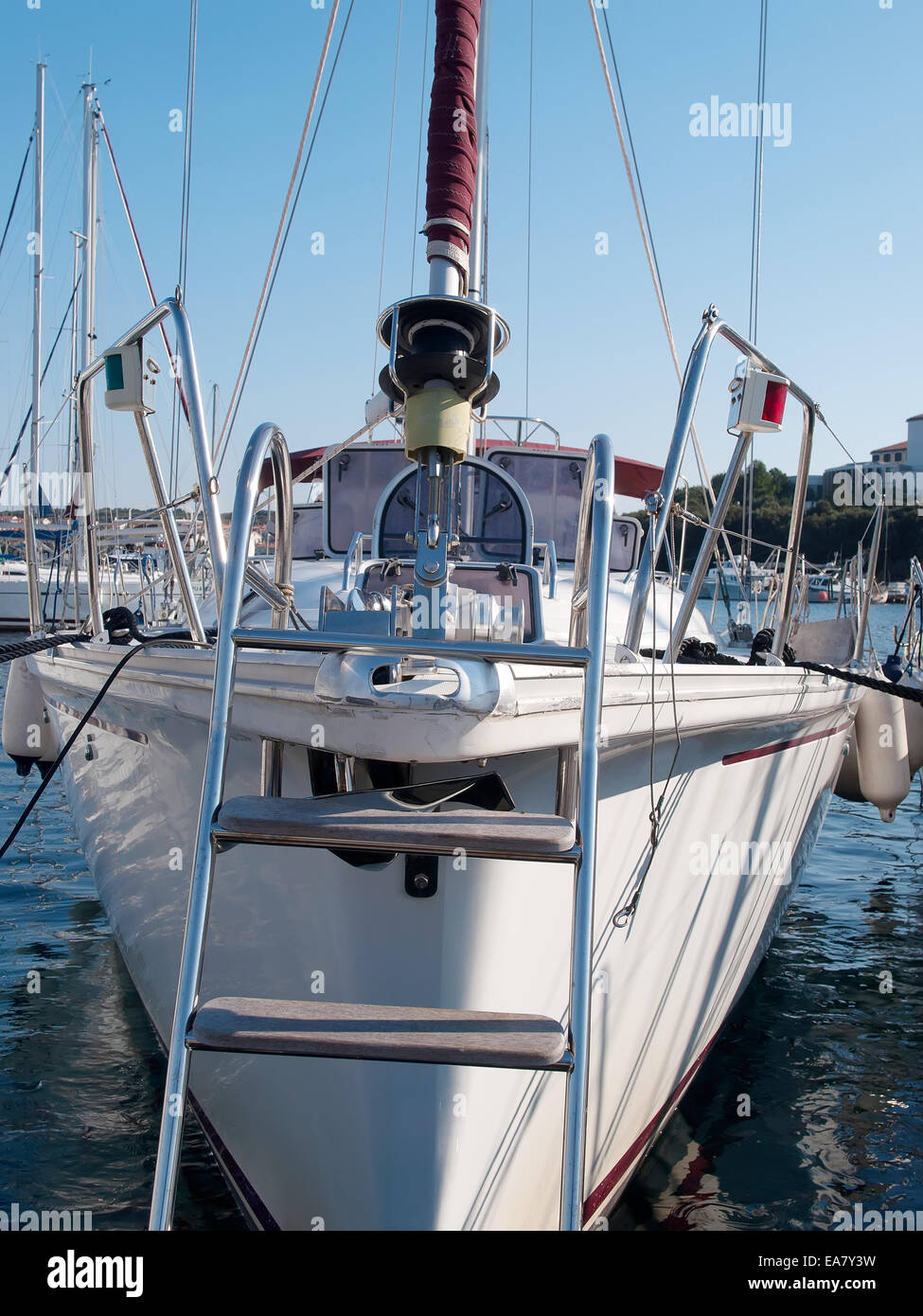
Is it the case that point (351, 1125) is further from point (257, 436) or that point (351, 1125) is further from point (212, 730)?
point (257, 436)

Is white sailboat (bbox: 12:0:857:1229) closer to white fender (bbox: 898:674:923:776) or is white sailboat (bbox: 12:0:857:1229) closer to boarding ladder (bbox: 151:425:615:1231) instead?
boarding ladder (bbox: 151:425:615:1231)

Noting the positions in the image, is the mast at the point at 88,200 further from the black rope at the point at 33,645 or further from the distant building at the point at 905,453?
the distant building at the point at 905,453

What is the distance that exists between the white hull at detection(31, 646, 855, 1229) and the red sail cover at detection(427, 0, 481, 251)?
1.50 meters

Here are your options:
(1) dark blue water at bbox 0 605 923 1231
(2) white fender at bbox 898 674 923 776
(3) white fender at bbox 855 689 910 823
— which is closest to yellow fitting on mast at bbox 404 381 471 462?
(1) dark blue water at bbox 0 605 923 1231

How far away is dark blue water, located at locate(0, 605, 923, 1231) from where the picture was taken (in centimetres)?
352

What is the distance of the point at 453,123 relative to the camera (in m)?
3.05

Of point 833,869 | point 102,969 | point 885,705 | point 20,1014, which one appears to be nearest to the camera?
point 20,1014

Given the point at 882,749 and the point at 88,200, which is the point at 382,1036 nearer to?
the point at 882,749

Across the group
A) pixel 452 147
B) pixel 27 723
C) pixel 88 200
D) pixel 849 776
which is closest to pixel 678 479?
pixel 452 147

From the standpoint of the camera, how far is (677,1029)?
352 centimetres

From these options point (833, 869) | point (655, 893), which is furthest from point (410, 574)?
point (833, 869)

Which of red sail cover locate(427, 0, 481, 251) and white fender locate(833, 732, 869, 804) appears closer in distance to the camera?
red sail cover locate(427, 0, 481, 251)

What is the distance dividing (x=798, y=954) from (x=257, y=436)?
510cm

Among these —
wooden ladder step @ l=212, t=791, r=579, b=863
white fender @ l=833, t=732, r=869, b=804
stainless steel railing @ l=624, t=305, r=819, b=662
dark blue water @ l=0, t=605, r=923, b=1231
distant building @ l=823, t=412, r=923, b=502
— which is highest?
distant building @ l=823, t=412, r=923, b=502
